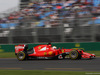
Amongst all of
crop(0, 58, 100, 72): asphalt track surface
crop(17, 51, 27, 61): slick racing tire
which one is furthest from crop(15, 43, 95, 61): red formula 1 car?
crop(0, 58, 100, 72): asphalt track surface

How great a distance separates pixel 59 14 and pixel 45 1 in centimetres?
256

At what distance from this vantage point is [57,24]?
45.0 ft

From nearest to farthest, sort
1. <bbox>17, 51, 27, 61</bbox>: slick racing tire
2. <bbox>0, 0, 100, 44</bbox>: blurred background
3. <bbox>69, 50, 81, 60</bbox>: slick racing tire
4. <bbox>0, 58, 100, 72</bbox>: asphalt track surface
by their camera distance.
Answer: <bbox>0, 58, 100, 72</bbox>: asphalt track surface, <bbox>69, 50, 81, 60</bbox>: slick racing tire, <bbox>17, 51, 27, 61</bbox>: slick racing tire, <bbox>0, 0, 100, 44</bbox>: blurred background

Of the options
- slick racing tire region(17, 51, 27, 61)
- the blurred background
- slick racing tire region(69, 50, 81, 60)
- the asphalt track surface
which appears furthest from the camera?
the blurred background

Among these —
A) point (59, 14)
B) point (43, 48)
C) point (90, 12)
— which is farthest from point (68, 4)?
point (43, 48)

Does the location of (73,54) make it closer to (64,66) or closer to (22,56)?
(64,66)

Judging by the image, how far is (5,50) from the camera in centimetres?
1492

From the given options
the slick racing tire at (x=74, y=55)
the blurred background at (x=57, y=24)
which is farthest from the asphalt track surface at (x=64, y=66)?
the blurred background at (x=57, y=24)

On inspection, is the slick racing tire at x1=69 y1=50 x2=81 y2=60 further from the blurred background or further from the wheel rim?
the blurred background

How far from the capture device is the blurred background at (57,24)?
13109 mm

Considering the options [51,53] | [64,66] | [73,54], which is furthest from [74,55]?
[64,66]

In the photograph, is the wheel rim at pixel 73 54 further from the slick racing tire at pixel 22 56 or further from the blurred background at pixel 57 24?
the blurred background at pixel 57 24

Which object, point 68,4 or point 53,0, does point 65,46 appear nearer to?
point 68,4

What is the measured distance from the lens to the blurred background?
1311cm
